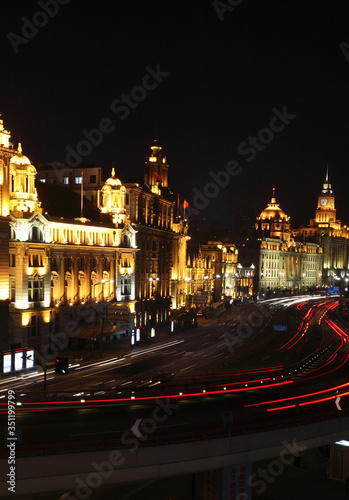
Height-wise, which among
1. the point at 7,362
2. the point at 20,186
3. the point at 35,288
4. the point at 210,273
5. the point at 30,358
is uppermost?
the point at 20,186

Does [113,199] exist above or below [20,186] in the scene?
above

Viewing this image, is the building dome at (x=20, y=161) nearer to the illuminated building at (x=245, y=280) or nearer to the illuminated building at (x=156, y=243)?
the illuminated building at (x=156, y=243)

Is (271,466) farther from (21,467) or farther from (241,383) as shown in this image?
(21,467)

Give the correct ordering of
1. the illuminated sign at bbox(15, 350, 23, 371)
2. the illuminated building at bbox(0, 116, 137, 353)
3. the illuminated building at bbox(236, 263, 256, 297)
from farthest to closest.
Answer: the illuminated building at bbox(236, 263, 256, 297) → the illuminated building at bbox(0, 116, 137, 353) → the illuminated sign at bbox(15, 350, 23, 371)

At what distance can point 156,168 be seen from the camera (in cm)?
10975

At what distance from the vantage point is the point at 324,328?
319 feet

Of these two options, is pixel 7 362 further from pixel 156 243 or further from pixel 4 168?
pixel 156 243

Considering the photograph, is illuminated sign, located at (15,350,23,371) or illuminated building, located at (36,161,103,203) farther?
illuminated building, located at (36,161,103,203)

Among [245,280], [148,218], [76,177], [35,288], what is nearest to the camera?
[35,288]

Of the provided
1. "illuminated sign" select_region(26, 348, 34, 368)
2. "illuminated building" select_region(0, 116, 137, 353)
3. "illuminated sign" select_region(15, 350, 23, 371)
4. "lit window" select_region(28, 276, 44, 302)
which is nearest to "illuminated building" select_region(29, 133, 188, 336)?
"illuminated building" select_region(0, 116, 137, 353)

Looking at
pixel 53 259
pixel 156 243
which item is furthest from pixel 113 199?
pixel 53 259

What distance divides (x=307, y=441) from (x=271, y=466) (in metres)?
6.07

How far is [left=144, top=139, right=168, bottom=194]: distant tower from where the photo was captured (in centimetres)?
10753

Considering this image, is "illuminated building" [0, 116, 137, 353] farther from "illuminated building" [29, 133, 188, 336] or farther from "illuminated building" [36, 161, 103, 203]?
"illuminated building" [36, 161, 103, 203]
